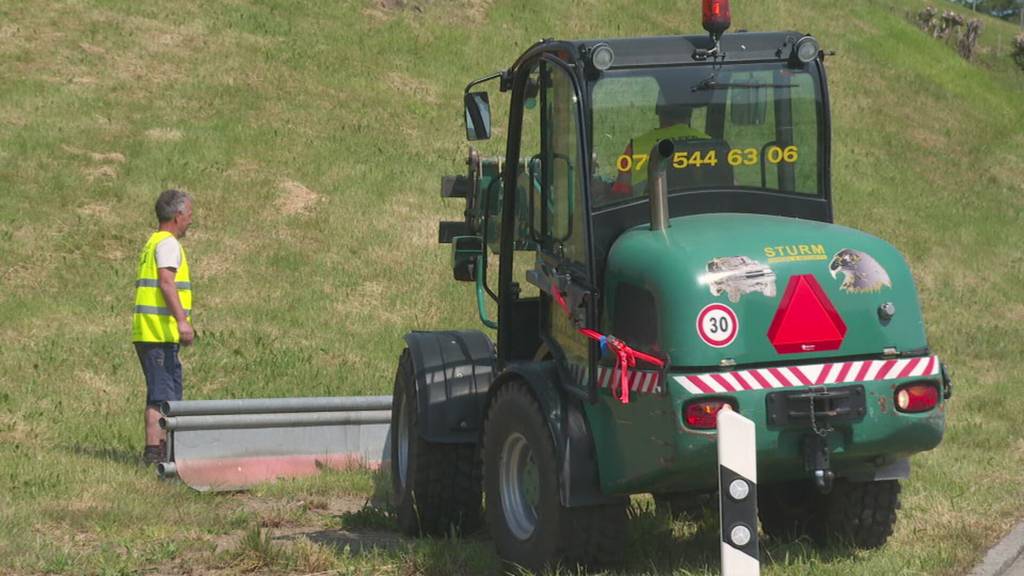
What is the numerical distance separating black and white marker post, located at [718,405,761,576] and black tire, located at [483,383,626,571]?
3.86 ft

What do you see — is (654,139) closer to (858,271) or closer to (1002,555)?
(858,271)

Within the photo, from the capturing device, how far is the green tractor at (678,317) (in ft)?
21.2

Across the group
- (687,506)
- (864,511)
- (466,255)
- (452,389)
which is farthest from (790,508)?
(466,255)

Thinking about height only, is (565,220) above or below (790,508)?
above

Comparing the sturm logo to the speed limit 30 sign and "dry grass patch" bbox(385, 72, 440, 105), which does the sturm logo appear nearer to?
the speed limit 30 sign

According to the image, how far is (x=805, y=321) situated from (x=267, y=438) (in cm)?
485

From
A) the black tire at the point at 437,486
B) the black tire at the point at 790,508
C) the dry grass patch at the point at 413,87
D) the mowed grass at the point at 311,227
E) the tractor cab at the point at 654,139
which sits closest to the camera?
the tractor cab at the point at 654,139

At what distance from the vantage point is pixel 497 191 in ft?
29.7

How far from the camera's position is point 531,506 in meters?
7.45

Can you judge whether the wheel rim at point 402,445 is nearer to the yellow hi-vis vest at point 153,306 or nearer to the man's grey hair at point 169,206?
the yellow hi-vis vest at point 153,306

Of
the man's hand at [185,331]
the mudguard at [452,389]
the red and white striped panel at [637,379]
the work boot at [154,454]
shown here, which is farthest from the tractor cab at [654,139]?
the work boot at [154,454]

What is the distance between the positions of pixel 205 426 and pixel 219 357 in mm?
4528

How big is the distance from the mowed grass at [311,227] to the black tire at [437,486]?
32 cm

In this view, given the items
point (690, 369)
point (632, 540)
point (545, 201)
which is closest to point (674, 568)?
point (632, 540)
